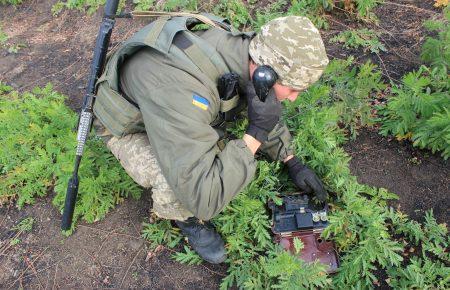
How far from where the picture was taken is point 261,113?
2873 mm

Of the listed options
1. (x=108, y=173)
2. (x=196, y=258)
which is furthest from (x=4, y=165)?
(x=196, y=258)

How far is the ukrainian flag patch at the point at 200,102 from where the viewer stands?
2.65 meters

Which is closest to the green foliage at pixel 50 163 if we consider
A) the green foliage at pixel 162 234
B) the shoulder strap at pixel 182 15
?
the green foliage at pixel 162 234

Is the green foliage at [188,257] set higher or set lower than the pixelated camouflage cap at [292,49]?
lower

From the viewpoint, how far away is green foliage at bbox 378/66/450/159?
3502 mm

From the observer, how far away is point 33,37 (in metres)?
5.95

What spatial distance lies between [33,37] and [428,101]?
5.26m

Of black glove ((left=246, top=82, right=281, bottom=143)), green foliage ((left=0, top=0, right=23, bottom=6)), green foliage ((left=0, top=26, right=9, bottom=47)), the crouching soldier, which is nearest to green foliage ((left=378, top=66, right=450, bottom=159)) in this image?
the crouching soldier

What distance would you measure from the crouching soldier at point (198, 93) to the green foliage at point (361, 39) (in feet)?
7.41

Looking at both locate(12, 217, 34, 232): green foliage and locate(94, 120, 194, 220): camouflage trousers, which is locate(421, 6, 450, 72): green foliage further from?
locate(12, 217, 34, 232): green foliage

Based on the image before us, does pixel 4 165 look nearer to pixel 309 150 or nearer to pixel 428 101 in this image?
pixel 309 150

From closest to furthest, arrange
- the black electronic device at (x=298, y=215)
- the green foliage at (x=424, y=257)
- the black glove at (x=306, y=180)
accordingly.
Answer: the green foliage at (x=424, y=257)
the black electronic device at (x=298, y=215)
the black glove at (x=306, y=180)

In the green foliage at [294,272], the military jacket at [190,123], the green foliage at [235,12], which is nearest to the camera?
the military jacket at [190,123]

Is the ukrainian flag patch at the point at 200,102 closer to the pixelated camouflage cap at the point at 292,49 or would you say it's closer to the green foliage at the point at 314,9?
the pixelated camouflage cap at the point at 292,49
